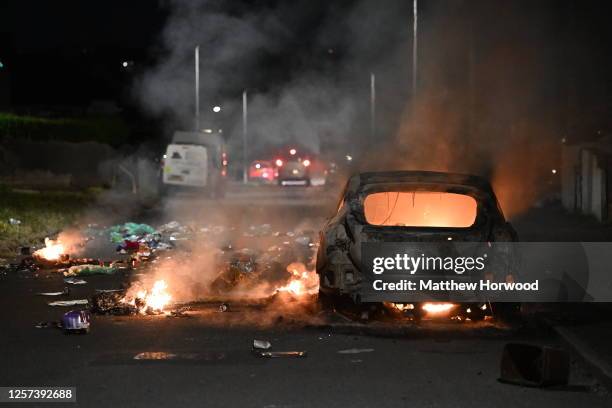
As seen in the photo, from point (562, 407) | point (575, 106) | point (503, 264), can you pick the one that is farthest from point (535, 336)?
point (575, 106)

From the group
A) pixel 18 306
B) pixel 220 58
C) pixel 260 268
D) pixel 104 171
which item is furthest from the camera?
pixel 104 171

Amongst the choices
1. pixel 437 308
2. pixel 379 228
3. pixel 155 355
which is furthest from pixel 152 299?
pixel 437 308

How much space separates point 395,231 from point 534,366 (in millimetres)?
2311

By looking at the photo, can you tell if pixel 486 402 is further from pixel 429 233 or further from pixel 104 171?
pixel 104 171

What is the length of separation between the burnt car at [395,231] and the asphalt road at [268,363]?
0.28 metres

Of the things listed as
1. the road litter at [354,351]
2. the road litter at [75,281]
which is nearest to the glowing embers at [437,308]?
the road litter at [354,351]

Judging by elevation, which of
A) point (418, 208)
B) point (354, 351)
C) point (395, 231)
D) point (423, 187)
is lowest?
point (354, 351)

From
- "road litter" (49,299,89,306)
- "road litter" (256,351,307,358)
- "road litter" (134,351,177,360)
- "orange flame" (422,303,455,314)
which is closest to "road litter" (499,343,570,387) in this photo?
"road litter" (256,351,307,358)

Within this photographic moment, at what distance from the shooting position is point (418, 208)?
33.8ft

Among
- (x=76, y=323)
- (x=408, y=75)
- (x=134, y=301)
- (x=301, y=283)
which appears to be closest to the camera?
(x=76, y=323)

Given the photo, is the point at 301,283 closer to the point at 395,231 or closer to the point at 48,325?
the point at 395,231

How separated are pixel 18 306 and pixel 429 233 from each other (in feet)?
15.2

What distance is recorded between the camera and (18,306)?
10391 millimetres

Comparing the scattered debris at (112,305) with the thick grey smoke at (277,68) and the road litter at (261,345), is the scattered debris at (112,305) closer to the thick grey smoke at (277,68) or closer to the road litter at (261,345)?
the road litter at (261,345)
